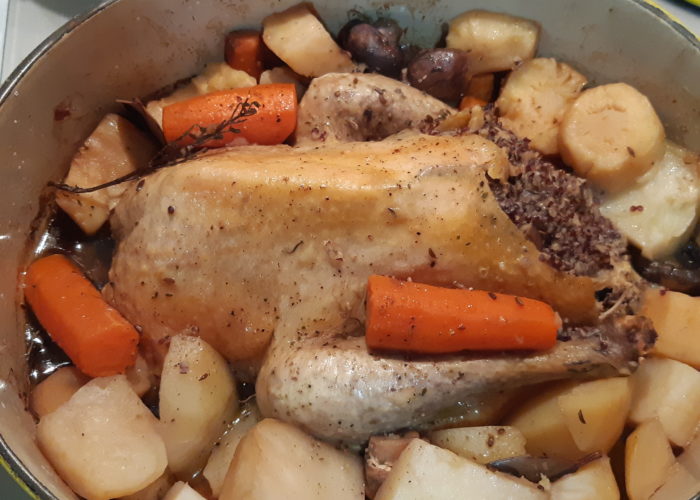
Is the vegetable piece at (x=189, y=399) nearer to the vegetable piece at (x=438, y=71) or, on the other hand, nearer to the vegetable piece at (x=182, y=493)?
the vegetable piece at (x=182, y=493)

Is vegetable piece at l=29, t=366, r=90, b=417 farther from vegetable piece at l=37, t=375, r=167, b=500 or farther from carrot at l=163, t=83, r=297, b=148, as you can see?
carrot at l=163, t=83, r=297, b=148

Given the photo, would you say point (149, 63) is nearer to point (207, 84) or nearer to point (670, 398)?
point (207, 84)

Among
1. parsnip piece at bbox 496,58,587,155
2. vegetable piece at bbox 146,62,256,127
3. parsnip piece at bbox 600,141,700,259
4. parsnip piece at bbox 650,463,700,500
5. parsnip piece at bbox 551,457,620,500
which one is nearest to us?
parsnip piece at bbox 650,463,700,500

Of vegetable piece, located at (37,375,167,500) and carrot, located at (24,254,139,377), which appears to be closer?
vegetable piece, located at (37,375,167,500)

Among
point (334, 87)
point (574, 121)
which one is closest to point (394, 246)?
point (334, 87)

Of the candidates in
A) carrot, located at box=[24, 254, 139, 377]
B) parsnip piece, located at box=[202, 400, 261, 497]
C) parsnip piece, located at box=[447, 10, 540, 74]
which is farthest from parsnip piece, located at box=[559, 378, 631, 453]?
carrot, located at box=[24, 254, 139, 377]

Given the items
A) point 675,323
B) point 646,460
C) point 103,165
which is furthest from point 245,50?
point 646,460
